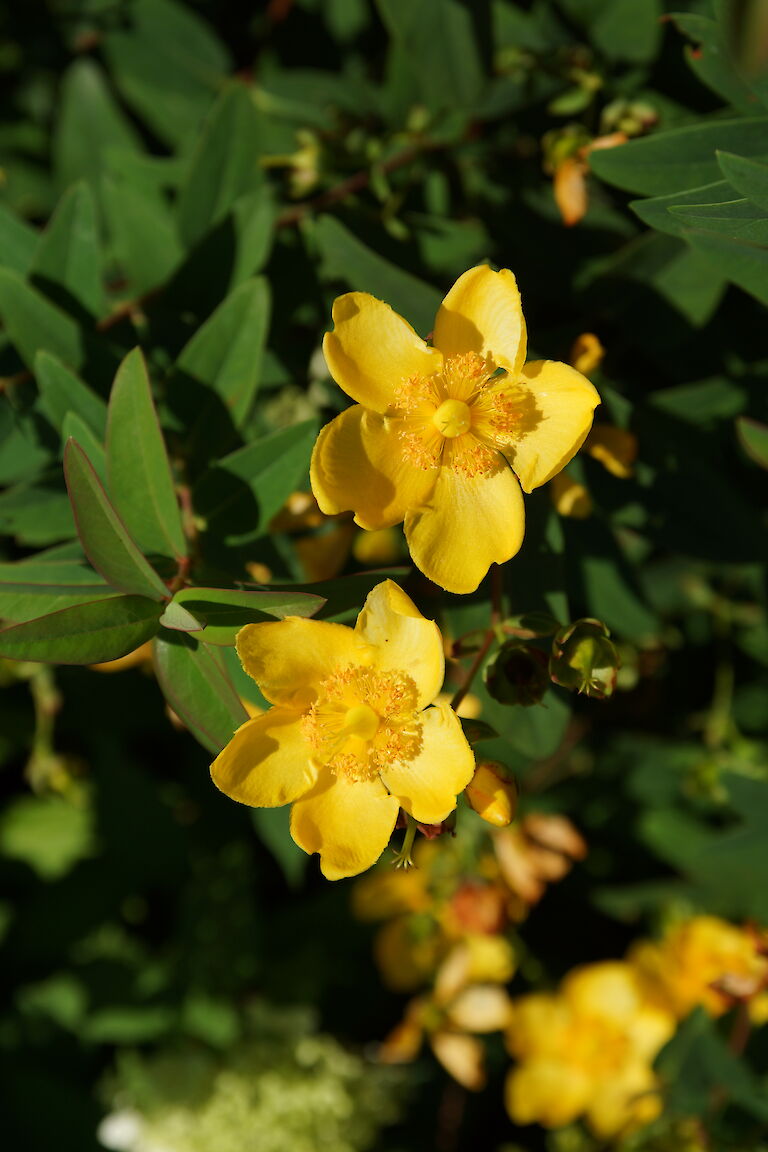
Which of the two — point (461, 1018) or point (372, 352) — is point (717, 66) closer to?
point (372, 352)

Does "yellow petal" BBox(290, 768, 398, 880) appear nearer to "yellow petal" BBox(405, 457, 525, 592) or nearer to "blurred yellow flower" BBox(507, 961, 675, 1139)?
"yellow petal" BBox(405, 457, 525, 592)

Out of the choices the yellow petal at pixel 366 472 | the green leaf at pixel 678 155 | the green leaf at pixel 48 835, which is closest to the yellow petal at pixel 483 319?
the yellow petal at pixel 366 472

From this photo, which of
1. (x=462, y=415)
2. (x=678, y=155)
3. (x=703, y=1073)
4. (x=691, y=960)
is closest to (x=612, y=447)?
(x=462, y=415)

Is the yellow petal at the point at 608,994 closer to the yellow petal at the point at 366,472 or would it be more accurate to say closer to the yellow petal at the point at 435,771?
the yellow petal at the point at 435,771

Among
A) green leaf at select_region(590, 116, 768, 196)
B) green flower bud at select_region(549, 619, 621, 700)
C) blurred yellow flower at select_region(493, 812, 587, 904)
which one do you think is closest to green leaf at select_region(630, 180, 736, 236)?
green leaf at select_region(590, 116, 768, 196)

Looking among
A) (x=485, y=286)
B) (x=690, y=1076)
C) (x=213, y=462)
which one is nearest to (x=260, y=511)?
(x=213, y=462)
